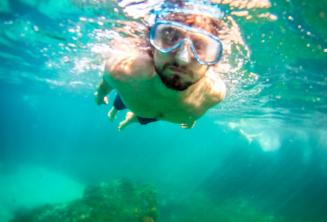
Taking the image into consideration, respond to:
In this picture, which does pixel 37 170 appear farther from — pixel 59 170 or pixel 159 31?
pixel 159 31

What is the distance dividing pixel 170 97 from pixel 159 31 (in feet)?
3.66

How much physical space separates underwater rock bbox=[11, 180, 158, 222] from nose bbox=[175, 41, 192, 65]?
14839 mm

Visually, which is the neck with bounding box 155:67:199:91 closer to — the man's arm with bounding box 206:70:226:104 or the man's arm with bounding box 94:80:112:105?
the man's arm with bounding box 206:70:226:104

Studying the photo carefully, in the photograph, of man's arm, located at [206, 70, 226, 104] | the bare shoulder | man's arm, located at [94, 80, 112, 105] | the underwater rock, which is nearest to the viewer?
the bare shoulder

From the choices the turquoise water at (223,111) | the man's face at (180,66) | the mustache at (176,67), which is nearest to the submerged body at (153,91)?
the man's face at (180,66)

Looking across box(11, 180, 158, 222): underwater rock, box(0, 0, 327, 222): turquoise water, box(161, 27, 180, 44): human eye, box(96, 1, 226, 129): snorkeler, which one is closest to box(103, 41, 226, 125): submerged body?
box(96, 1, 226, 129): snorkeler

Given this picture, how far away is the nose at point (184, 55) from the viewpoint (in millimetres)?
3684

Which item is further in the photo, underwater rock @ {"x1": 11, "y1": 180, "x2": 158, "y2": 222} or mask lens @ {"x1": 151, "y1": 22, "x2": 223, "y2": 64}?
underwater rock @ {"x1": 11, "y1": 180, "x2": 158, "y2": 222}

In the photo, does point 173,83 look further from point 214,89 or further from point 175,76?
point 214,89

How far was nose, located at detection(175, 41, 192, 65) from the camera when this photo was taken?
3.68m

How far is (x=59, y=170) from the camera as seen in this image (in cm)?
4950

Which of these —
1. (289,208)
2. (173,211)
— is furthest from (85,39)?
(289,208)

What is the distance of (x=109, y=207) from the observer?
17.7 m

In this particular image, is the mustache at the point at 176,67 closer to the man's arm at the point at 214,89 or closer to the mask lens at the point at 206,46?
the mask lens at the point at 206,46
